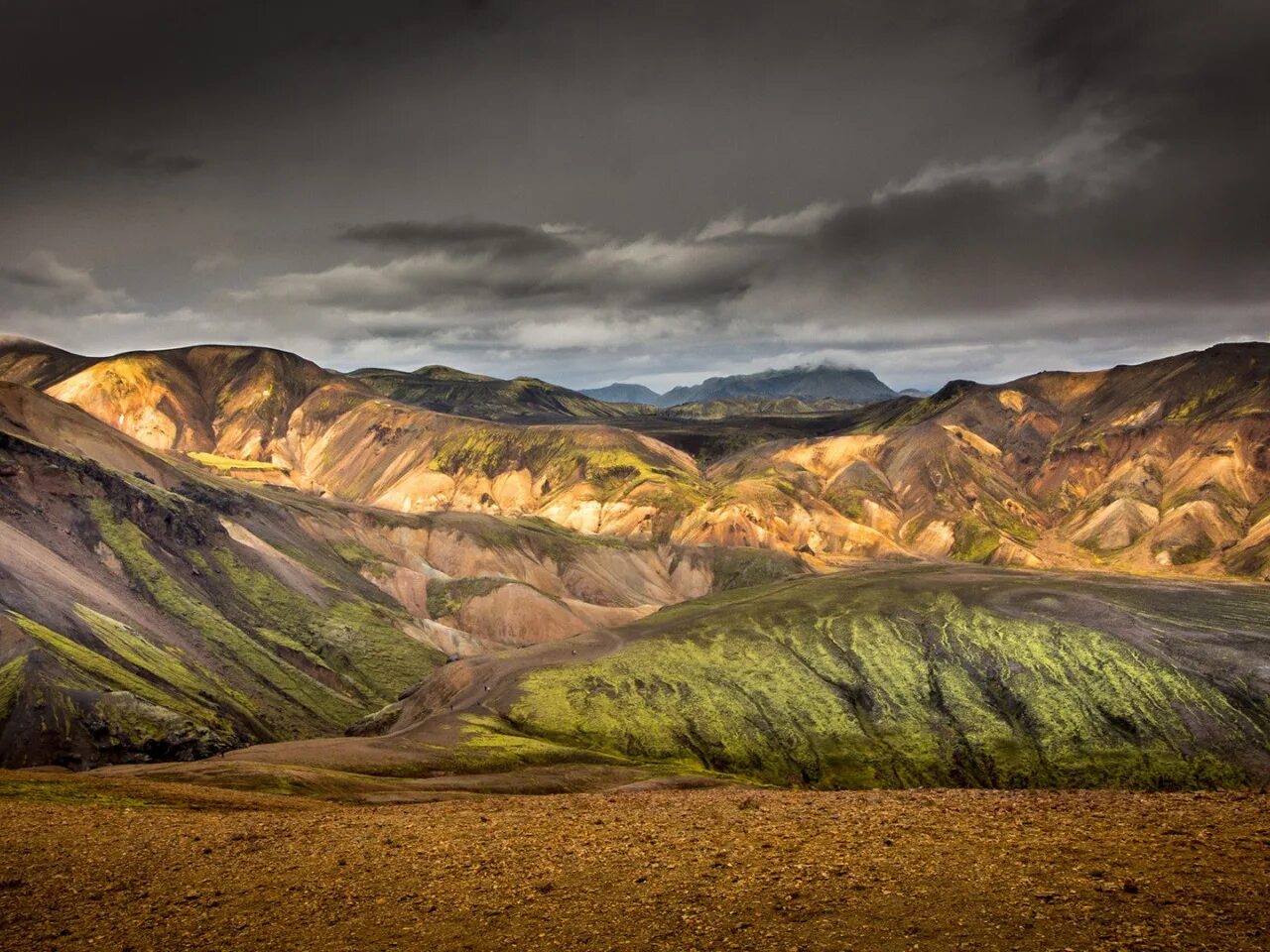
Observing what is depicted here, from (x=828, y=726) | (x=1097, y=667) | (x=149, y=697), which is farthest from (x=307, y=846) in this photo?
(x=1097, y=667)

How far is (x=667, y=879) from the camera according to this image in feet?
95.8

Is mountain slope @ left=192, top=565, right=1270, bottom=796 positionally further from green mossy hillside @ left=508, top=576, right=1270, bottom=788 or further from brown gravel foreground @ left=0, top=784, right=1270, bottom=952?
brown gravel foreground @ left=0, top=784, right=1270, bottom=952

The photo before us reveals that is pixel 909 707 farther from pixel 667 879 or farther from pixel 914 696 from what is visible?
pixel 667 879

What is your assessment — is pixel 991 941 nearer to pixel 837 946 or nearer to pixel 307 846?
pixel 837 946

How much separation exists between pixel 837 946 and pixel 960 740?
132349mm

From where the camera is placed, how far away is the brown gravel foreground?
23.8 metres

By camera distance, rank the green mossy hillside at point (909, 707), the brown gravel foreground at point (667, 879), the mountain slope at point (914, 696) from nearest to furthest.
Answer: the brown gravel foreground at point (667, 879) < the mountain slope at point (914, 696) < the green mossy hillside at point (909, 707)

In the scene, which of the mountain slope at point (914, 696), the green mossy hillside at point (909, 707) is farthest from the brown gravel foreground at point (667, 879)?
the green mossy hillside at point (909, 707)

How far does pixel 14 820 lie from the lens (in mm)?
36625

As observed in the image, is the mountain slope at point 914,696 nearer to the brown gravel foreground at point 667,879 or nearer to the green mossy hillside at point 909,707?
the green mossy hillside at point 909,707

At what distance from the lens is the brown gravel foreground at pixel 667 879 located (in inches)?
937

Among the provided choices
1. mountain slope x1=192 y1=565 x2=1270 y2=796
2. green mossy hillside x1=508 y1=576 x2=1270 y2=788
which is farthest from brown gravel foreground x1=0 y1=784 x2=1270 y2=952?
green mossy hillside x1=508 y1=576 x2=1270 y2=788

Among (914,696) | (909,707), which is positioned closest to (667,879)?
(909,707)

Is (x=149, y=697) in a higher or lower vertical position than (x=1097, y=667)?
higher
